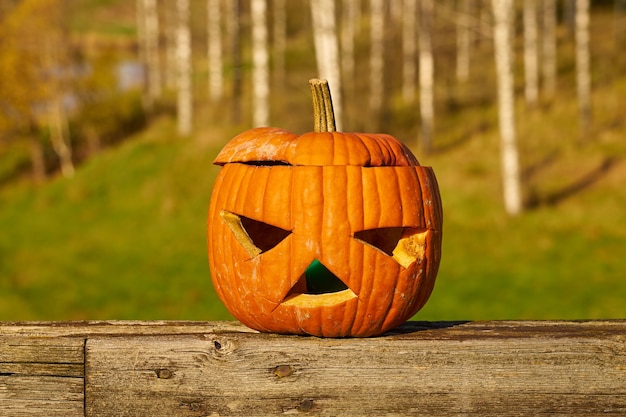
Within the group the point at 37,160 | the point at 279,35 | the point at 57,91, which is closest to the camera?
the point at 37,160

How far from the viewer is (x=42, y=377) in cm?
252

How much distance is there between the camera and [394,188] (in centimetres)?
289

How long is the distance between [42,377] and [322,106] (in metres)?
1.55

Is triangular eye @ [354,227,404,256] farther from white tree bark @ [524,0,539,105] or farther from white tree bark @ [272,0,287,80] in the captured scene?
white tree bark @ [272,0,287,80]

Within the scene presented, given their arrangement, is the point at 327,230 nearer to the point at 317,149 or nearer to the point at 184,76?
the point at 317,149

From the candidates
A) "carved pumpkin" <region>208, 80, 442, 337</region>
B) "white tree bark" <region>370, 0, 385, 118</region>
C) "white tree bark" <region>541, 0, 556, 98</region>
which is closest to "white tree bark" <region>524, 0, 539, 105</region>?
"white tree bark" <region>541, 0, 556, 98</region>

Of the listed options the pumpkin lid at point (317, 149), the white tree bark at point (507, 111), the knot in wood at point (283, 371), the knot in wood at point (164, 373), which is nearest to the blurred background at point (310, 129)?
the white tree bark at point (507, 111)

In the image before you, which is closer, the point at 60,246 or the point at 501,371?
the point at 501,371

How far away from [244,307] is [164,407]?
61cm

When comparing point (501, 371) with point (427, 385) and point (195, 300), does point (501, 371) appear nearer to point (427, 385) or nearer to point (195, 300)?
point (427, 385)

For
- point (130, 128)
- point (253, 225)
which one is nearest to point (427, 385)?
point (253, 225)

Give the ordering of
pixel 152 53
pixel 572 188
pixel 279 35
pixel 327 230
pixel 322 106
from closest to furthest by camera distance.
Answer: pixel 327 230 < pixel 322 106 < pixel 572 188 < pixel 152 53 < pixel 279 35

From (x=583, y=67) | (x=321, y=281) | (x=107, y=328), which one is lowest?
(x=107, y=328)

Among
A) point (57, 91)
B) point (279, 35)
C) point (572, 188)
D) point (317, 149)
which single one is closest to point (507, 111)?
point (572, 188)
